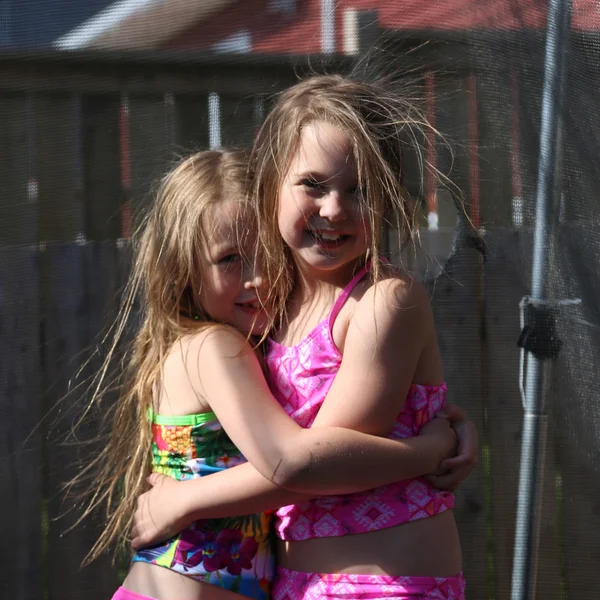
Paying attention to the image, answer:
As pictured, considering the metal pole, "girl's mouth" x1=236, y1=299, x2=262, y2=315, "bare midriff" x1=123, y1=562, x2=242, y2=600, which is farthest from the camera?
the metal pole

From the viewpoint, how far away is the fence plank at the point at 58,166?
243 centimetres

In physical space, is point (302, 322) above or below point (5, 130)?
below

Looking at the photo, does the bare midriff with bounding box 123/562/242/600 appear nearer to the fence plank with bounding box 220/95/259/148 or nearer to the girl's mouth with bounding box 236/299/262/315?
the girl's mouth with bounding box 236/299/262/315

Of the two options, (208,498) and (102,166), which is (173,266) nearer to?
(208,498)

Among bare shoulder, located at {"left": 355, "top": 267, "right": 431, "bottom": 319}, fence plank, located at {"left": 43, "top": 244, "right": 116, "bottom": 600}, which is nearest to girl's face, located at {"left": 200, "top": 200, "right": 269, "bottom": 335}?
bare shoulder, located at {"left": 355, "top": 267, "right": 431, "bottom": 319}

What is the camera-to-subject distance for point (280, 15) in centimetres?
243

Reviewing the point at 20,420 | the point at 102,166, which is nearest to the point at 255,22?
the point at 102,166

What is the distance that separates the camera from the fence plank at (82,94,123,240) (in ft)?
8.05

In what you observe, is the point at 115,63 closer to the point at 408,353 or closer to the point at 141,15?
the point at 141,15

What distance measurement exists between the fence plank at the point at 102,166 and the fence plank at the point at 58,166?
0.02m

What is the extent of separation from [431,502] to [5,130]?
4.99 feet

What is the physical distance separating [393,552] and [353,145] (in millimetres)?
752

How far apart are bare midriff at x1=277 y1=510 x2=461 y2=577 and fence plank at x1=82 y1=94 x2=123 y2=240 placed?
119 centimetres

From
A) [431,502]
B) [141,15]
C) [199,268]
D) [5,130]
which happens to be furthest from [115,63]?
[431,502]
